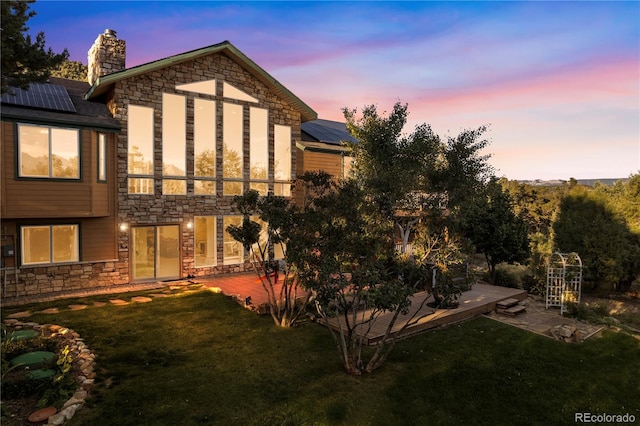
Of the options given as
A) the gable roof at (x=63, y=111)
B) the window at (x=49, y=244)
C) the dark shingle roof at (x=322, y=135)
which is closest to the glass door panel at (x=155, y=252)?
the window at (x=49, y=244)

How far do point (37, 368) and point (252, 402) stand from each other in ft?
14.4

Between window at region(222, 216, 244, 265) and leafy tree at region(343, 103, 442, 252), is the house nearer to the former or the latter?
window at region(222, 216, 244, 265)

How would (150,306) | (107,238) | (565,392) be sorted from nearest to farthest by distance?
(565,392) → (150,306) → (107,238)

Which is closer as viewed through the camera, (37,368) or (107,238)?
(37,368)

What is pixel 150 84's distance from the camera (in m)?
15.3

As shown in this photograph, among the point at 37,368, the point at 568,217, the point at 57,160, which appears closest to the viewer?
the point at 37,368

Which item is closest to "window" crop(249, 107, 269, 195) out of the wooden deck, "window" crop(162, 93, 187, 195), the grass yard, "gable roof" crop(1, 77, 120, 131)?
"window" crop(162, 93, 187, 195)

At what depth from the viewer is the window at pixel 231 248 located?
17312 mm

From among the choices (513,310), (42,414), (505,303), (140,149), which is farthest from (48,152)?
(513,310)

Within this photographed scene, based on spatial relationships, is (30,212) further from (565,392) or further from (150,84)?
(565,392)

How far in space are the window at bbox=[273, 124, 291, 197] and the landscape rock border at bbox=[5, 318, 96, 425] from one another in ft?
37.9

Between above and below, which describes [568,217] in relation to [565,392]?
above

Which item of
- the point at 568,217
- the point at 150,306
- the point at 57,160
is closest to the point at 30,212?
the point at 57,160

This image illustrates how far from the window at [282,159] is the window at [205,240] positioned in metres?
3.92
